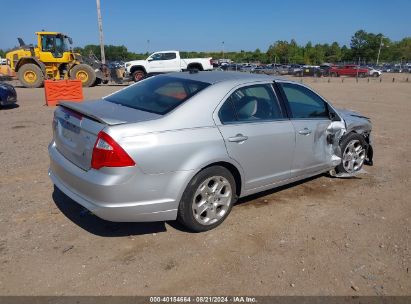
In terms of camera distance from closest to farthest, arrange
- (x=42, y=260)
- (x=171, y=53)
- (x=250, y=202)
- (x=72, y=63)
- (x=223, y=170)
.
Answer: (x=42, y=260) → (x=223, y=170) → (x=250, y=202) → (x=72, y=63) → (x=171, y=53)

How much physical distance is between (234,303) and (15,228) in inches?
94.5

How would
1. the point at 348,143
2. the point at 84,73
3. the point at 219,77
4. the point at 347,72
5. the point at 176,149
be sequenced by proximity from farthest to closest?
the point at 347,72
the point at 84,73
the point at 348,143
the point at 219,77
the point at 176,149

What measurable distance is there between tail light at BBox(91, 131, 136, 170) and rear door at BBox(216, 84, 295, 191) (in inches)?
41.1

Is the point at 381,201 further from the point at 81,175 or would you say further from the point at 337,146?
the point at 81,175

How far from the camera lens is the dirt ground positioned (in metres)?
2.97

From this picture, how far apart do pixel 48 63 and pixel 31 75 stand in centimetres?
112

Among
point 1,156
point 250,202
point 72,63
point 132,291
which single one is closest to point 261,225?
point 250,202

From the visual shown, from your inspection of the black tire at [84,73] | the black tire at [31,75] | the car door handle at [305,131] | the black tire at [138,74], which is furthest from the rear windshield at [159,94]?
the black tire at [138,74]

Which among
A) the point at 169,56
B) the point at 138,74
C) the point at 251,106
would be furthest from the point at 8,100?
the point at 169,56

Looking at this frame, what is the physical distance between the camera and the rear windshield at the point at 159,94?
369cm

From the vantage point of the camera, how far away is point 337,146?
5129 millimetres

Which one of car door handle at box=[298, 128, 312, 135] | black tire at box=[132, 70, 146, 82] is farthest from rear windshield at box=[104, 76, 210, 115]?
black tire at box=[132, 70, 146, 82]

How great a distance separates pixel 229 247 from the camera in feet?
11.6

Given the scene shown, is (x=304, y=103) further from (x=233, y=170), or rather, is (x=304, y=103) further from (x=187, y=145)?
(x=187, y=145)
